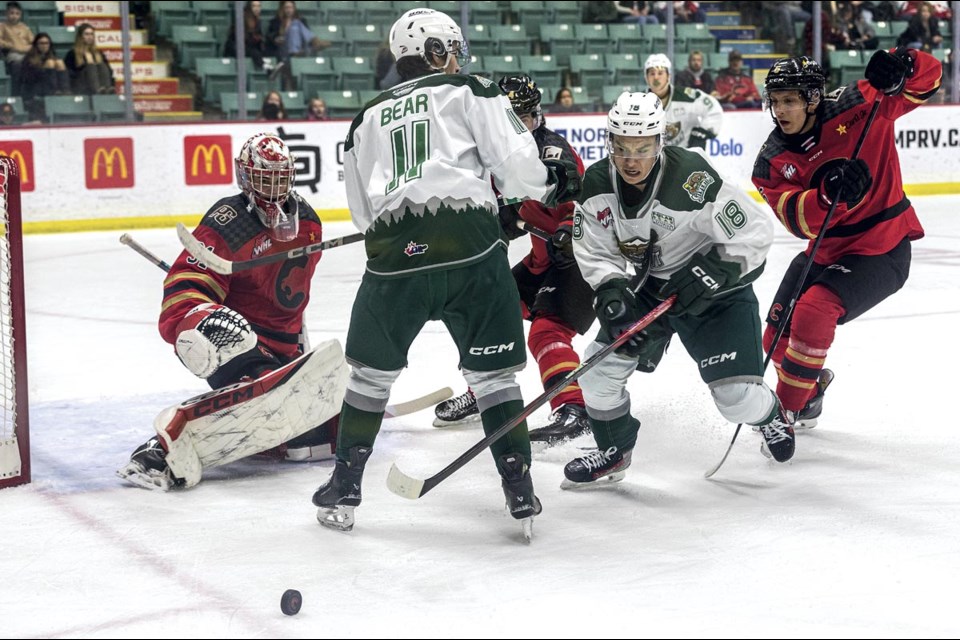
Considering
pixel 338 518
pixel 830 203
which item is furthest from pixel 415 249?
pixel 830 203

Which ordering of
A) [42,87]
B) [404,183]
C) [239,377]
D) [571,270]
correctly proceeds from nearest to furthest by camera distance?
[404,183], [239,377], [571,270], [42,87]

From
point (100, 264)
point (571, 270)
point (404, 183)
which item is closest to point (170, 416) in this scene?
point (404, 183)

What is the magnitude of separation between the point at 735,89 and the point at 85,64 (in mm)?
4833

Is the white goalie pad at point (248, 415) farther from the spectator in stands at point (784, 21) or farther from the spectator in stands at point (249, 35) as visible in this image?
the spectator in stands at point (784, 21)

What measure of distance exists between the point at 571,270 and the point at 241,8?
579 centimetres

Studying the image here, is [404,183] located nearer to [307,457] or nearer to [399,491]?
[399,491]

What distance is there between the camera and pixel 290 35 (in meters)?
8.98

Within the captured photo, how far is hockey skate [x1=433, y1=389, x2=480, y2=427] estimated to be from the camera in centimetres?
387

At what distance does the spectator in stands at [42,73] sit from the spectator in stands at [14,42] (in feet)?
0.10

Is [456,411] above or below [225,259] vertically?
below

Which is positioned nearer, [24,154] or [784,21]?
[24,154]

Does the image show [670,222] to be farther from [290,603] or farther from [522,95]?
[290,603]

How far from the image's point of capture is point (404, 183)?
8.96ft

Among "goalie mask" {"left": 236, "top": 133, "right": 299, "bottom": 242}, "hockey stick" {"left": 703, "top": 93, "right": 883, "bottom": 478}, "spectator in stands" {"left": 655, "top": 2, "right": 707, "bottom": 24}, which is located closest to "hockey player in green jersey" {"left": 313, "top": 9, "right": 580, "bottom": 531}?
"goalie mask" {"left": 236, "top": 133, "right": 299, "bottom": 242}
